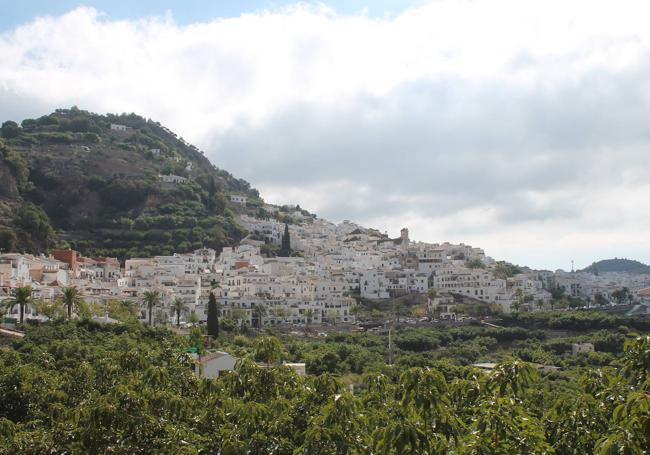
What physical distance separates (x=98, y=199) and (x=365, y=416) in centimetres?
9258

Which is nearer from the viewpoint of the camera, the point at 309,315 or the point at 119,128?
the point at 309,315

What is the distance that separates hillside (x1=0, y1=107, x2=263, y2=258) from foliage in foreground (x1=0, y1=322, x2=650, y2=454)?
Result: 213ft

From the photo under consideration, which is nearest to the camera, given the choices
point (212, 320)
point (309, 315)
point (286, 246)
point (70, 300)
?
point (70, 300)

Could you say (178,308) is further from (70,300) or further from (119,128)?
(119,128)

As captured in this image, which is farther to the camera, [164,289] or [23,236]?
[23,236]

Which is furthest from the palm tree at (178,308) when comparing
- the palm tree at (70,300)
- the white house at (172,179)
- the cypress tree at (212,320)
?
the white house at (172,179)

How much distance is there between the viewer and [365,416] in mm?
11289

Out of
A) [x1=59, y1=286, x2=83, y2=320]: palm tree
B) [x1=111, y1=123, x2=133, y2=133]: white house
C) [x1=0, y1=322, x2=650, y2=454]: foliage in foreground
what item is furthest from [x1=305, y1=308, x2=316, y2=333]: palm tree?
[x1=111, y1=123, x2=133, y2=133]: white house

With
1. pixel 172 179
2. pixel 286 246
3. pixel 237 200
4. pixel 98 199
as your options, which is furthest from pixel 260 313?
pixel 237 200

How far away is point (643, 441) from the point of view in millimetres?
7461

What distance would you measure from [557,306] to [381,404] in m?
75.4

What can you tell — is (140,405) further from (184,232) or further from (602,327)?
(184,232)

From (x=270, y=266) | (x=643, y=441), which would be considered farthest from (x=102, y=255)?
(x=643, y=441)

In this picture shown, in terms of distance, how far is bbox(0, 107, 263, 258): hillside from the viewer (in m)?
85.5
